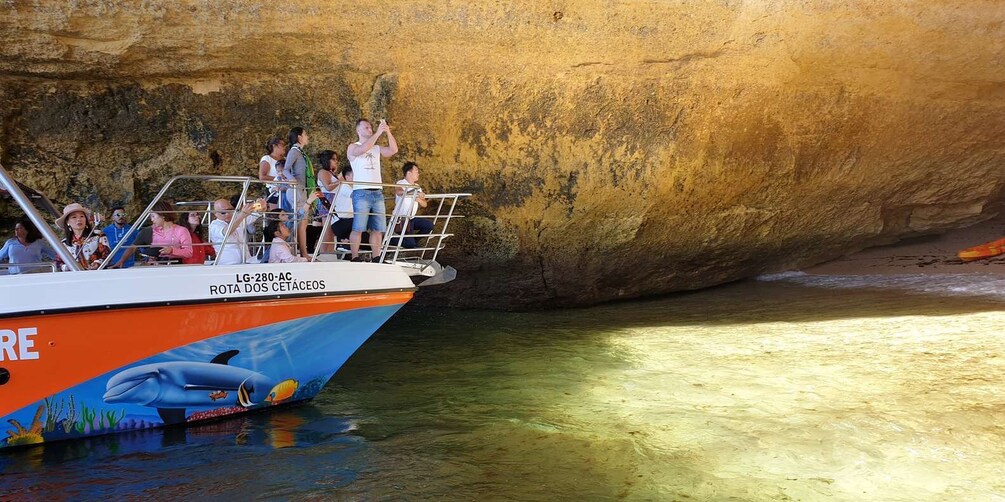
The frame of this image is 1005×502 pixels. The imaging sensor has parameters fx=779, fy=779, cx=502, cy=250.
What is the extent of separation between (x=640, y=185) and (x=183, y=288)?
5.86 metres

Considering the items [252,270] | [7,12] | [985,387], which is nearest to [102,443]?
[252,270]

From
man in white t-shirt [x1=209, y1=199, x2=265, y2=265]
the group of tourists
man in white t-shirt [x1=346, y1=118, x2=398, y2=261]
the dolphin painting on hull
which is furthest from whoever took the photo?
man in white t-shirt [x1=346, y1=118, x2=398, y2=261]

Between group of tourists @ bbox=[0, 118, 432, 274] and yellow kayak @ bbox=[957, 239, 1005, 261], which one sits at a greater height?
group of tourists @ bbox=[0, 118, 432, 274]

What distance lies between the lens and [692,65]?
28.7ft

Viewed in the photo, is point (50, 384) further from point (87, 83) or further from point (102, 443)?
point (87, 83)

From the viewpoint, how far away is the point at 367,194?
245 inches

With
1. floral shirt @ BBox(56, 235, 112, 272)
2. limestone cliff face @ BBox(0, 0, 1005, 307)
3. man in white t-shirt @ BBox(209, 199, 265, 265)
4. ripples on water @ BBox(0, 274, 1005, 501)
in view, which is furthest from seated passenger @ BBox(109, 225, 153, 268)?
limestone cliff face @ BBox(0, 0, 1005, 307)

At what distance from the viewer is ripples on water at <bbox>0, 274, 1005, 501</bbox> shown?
399cm

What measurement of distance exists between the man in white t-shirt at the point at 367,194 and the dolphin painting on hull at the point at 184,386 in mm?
1254

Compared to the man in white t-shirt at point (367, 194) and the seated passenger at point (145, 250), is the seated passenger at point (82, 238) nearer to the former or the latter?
the seated passenger at point (145, 250)

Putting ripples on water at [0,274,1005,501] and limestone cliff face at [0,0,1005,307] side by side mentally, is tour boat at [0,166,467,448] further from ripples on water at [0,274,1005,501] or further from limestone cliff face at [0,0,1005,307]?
limestone cliff face at [0,0,1005,307]

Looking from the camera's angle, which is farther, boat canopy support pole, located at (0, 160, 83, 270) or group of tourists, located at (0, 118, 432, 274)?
group of tourists, located at (0, 118, 432, 274)

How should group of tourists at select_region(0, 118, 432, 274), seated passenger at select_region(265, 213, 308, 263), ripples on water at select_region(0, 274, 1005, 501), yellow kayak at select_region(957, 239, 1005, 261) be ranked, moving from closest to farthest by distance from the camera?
ripples on water at select_region(0, 274, 1005, 501) < group of tourists at select_region(0, 118, 432, 274) < seated passenger at select_region(265, 213, 308, 263) < yellow kayak at select_region(957, 239, 1005, 261)

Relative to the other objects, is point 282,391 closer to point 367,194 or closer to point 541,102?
point 367,194
